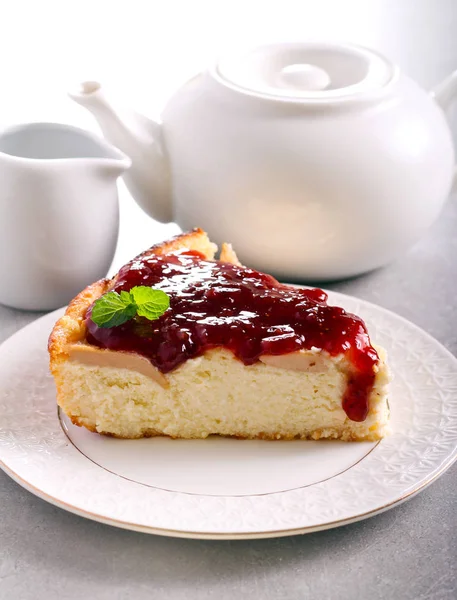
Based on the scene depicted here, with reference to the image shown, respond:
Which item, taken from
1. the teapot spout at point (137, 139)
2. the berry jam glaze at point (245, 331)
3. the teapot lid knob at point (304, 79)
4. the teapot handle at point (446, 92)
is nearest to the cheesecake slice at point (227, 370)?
the berry jam glaze at point (245, 331)

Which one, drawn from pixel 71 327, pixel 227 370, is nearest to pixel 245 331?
pixel 227 370

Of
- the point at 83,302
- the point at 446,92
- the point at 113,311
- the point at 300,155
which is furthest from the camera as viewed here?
the point at 446,92

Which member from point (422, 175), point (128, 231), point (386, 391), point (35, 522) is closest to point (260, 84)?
point (422, 175)

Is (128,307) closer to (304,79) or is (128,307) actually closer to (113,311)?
(113,311)

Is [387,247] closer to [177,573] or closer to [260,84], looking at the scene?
[260,84]

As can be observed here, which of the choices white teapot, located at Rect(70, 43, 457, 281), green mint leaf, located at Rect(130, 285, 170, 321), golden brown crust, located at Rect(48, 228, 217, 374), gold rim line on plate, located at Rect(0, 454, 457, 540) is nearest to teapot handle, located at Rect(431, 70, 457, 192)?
white teapot, located at Rect(70, 43, 457, 281)

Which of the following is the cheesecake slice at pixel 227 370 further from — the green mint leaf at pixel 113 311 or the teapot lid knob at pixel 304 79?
the teapot lid knob at pixel 304 79
